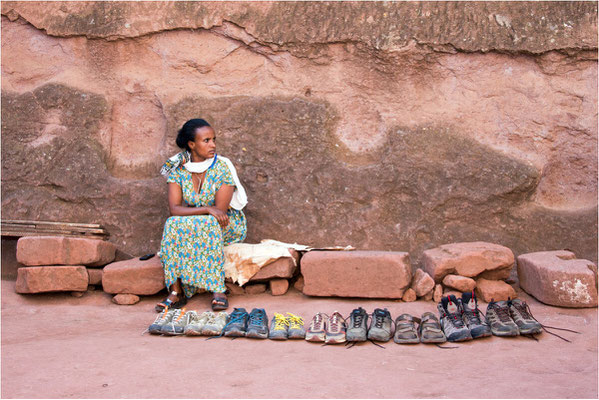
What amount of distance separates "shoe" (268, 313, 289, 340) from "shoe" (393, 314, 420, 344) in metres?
0.66

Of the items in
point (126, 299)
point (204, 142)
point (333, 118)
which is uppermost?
point (333, 118)

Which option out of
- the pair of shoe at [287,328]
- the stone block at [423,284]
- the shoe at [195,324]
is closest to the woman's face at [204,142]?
the shoe at [195,324]

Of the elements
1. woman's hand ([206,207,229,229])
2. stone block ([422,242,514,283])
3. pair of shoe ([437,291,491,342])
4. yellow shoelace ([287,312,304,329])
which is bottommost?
yellow shoelace ([287,312,304,329])

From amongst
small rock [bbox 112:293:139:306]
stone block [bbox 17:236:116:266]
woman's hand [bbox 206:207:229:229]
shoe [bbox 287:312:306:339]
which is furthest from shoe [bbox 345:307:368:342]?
stone block [bbox 17:236:116:266]

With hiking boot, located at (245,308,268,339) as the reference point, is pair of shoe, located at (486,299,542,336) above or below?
above

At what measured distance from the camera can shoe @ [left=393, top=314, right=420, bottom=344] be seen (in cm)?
380

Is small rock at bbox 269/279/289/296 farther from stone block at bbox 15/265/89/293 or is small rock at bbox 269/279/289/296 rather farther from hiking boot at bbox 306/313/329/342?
stone block at bbox 15/265/89/293

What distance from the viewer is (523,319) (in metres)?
3.94

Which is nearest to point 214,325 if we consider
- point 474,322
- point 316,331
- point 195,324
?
point 195,324

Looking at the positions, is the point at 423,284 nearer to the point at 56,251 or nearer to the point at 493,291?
the point at 493,291

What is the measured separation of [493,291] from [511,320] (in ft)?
2.61

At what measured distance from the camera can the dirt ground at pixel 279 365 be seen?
288 cm

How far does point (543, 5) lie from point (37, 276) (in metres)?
4.63

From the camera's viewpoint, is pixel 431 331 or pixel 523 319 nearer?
pixel 431 331
